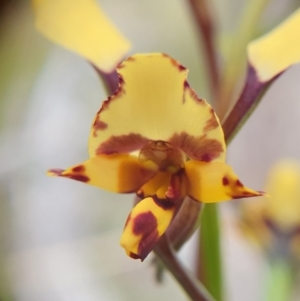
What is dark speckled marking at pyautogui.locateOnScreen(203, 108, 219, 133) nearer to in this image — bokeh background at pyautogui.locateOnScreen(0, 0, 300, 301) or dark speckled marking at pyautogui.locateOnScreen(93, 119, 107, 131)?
dark speckled marking at pyautogui.locateOnScreen(93, 119, 107, 131)

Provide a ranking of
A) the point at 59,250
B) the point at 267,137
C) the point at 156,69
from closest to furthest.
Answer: the point at 156,69
the point at 59,250
the point at 267,137

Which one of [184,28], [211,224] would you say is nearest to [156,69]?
[211,224]

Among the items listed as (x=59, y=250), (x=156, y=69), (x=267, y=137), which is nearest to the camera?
(x=156, y=69)

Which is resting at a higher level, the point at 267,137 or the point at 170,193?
the point at 170,193

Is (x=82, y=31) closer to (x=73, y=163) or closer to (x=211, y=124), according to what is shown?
(x=211, y=124)

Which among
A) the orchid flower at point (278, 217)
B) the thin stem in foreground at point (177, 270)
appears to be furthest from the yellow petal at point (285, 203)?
the thin stem in foreground at point (177, 270)

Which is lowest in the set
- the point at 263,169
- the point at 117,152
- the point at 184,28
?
the point at 263,169

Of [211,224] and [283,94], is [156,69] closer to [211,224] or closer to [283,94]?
[211,224]
